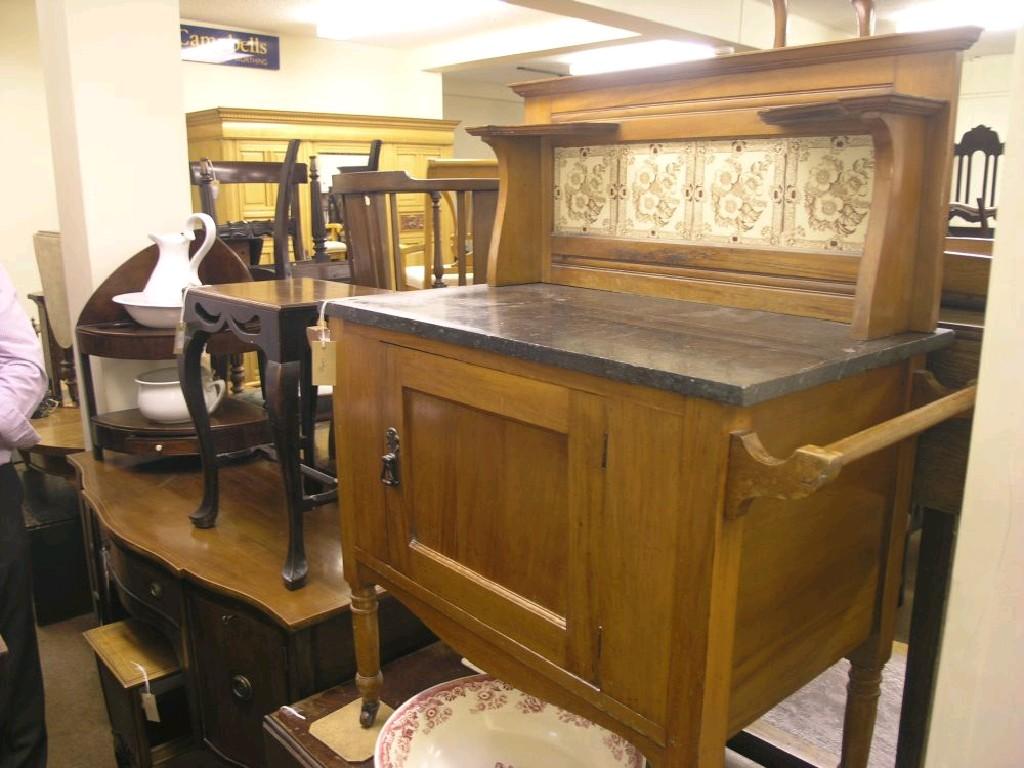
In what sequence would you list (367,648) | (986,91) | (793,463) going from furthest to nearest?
(986,91)
(367,648)
(793,463)

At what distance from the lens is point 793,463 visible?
2.26 feet

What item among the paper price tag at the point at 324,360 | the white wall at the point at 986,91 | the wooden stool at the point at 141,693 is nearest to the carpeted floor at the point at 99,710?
the wooden stool at the point at 141,693

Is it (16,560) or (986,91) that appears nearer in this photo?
(16,560)

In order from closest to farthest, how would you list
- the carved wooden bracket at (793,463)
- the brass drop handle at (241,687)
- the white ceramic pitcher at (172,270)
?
the carved wooden bracket at (793,463)
the brass drop handle at (241,687)
the white ceramic pitcher at (172,270)

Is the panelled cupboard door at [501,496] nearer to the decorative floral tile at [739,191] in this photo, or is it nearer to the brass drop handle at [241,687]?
the decorative floral tile at [739,191]

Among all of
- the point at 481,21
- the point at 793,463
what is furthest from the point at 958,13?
the point at 793,463

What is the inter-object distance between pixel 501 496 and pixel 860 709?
61cm

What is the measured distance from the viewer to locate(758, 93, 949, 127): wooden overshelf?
0.83m

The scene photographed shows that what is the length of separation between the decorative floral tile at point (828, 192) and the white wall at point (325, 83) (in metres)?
5.76

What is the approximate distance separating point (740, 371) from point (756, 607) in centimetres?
29

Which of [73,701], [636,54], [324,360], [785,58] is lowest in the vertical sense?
[73,701]

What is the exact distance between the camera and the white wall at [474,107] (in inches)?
364

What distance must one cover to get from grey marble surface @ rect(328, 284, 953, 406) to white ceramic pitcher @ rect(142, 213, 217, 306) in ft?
4.08

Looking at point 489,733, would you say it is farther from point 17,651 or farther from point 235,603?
point 17,651
